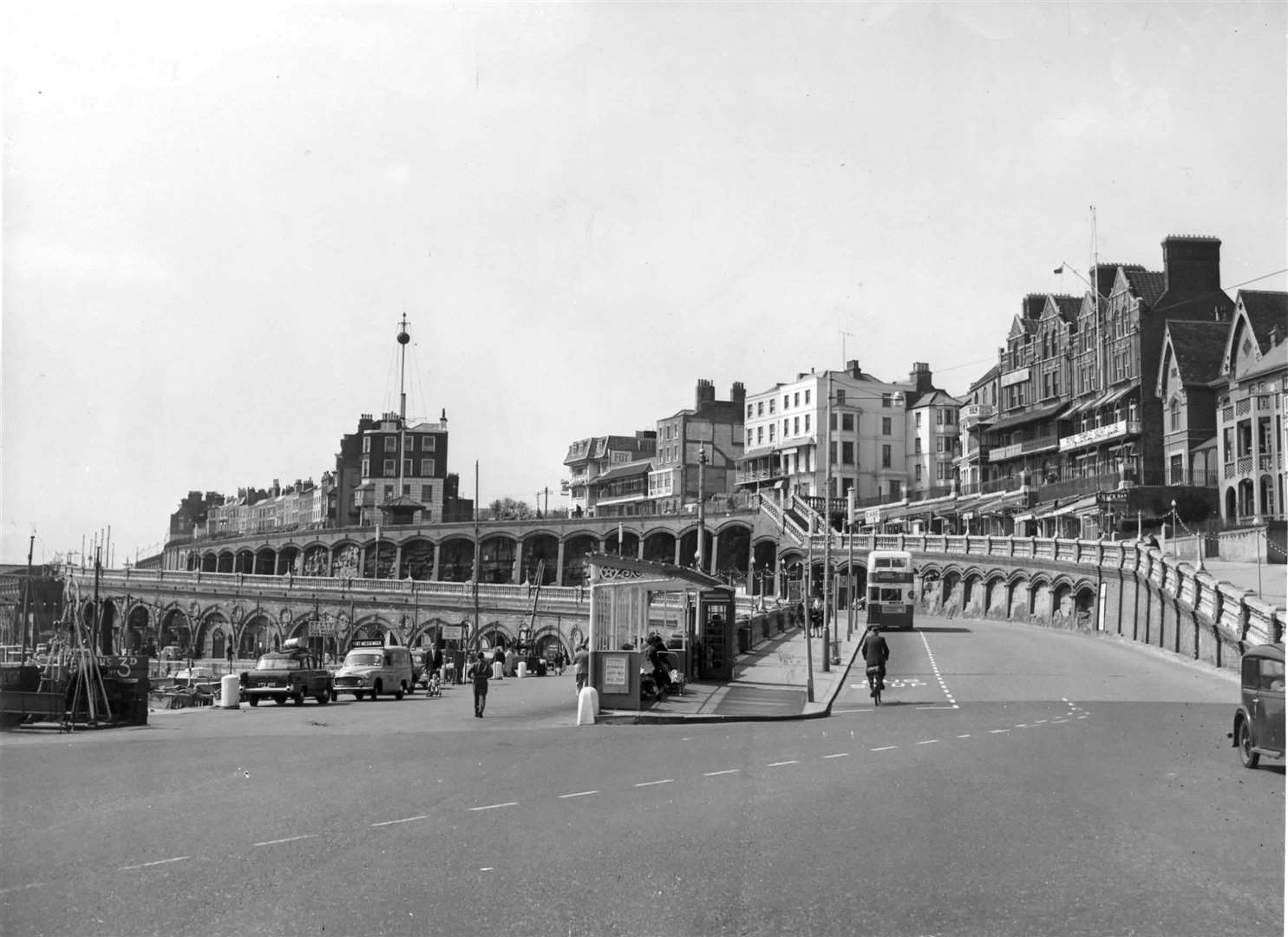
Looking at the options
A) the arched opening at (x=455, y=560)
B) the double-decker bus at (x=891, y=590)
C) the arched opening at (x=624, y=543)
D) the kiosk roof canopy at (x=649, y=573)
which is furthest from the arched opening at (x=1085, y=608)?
the arched opening at (x=455, y=560)

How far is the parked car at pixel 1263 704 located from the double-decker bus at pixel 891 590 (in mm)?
43285

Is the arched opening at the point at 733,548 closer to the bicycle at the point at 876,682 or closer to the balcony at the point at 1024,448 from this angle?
the balcony at the point at 1024,448

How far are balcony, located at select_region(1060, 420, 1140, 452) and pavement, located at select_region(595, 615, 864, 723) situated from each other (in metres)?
38.0

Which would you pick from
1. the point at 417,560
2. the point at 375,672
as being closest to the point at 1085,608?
the point at 375,672

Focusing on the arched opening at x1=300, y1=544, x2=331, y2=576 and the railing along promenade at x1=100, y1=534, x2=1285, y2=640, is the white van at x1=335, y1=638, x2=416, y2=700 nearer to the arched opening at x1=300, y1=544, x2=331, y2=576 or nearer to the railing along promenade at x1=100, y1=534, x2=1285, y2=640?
the railing along promenade at x1=100, y1=534, x2=1285, y2=640

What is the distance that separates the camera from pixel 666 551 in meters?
117

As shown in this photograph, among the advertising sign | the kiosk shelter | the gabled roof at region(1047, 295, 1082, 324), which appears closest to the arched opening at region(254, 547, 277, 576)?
the gabled roof at region(1047, 295, 1082, 324)

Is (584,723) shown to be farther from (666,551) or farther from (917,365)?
(917,365)

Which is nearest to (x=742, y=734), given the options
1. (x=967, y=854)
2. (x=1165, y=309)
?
(x=967, y=854)

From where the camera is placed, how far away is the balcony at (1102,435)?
7844 cm

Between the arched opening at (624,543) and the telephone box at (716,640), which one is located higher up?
the arched opening at (624,543)

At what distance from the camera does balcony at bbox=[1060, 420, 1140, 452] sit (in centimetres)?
7844

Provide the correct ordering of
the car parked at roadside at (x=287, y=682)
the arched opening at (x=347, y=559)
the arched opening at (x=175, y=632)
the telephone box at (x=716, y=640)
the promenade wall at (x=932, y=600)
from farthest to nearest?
the arched opening at (x=347, y=559) → the arched opening at (x=175, y=632) → the promenade wall at (x=932, y=600) → the telephone box at (x=716, y=640) → the car parked at roadside at (x=287, y=682)

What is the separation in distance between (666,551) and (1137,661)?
75.9 m
